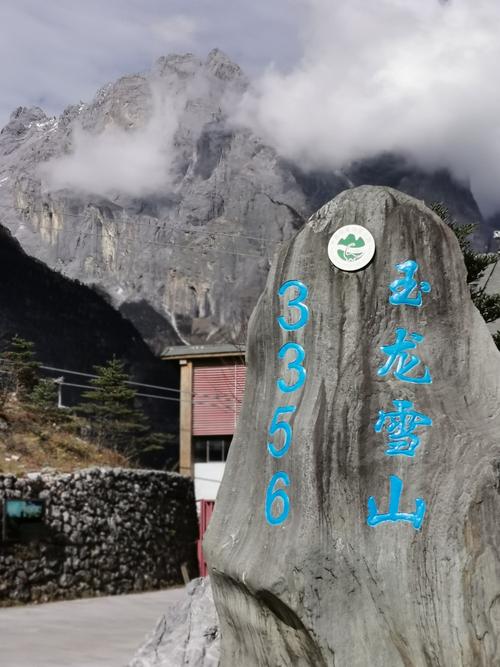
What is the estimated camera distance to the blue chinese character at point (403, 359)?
4.52 metres

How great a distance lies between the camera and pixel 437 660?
13.2ft

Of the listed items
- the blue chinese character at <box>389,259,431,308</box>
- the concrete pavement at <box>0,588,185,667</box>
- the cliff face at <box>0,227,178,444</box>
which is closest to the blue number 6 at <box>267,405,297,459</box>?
the blue chinese character at <box>389,259,431,308</box>

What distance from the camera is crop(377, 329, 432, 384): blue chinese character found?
14.8 ft

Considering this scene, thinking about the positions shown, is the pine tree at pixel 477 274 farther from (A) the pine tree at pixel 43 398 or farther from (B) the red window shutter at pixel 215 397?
(B) the red window shutter at pixel 215 397

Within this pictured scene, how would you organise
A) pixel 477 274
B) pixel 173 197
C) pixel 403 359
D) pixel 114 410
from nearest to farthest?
1. pixel 403 359
2. pixel 477 274
3. pixel 114 410
4. pixel 173 197

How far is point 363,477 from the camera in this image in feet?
14.4

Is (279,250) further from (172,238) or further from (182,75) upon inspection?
(182,75)

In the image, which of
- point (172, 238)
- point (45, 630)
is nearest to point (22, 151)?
point (172, 238)

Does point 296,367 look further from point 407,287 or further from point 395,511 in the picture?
point 395,511

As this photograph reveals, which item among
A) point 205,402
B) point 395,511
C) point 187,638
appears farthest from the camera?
point 205,402

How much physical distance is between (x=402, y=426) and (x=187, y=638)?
10.2 ft

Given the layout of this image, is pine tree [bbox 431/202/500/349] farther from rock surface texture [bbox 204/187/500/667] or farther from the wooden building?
the wooden building

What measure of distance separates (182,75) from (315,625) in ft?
175

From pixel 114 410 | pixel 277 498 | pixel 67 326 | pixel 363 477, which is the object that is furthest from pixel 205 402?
pixel 363 477
